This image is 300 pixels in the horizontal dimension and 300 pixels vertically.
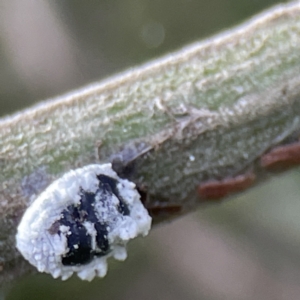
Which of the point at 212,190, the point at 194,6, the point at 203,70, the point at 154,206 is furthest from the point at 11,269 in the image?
the point at 194,6

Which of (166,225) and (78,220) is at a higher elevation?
(78,220)

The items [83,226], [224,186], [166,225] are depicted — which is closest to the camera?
[83,226]

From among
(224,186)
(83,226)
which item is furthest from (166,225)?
(83,226)

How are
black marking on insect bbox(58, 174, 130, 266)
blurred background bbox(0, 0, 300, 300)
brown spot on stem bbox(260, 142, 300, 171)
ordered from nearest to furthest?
black marking on insect bbox(58, 174, 130, 266), brown spot on stem bbox(260, 142, 300, 171), blurred background bbox(0, 0, 300, 300)

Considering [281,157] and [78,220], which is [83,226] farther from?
[281,157]

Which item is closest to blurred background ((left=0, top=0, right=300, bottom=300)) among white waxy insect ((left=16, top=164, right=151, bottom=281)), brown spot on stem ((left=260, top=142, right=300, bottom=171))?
brown spot on stem ((left=260, top=142, right=300, bottom=171))

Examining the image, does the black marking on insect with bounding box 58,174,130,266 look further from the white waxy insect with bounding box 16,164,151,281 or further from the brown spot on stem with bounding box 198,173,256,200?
the brown spot on stem with bounding box 198,173,256,200

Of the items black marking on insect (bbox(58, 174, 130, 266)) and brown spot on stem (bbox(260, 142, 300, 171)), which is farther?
brown spot on stem (bbox(260, 142, 300, 171))

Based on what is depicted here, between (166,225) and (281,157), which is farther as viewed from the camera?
(166,225)
